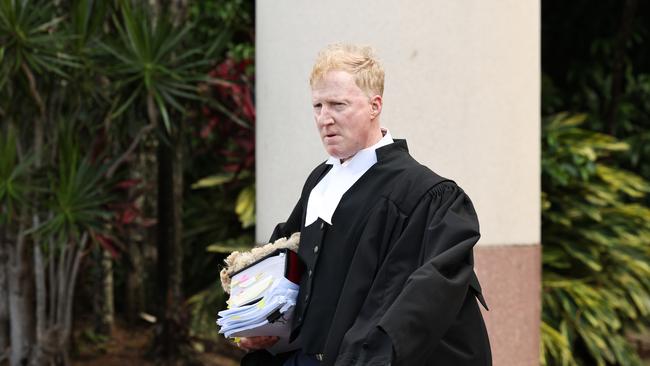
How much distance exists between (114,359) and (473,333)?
18.6ft

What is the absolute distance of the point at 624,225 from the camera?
8.18 m

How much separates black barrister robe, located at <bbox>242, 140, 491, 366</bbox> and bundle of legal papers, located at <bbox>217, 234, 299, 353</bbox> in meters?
0.05

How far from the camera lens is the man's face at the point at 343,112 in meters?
2.80

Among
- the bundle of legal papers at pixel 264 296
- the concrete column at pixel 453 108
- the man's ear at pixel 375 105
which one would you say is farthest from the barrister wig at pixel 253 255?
the concrete column at pixel 453 108

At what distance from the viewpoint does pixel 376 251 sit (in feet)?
9.14

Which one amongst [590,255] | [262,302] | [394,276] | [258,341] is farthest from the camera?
[590,255]

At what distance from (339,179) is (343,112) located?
24 centimetres

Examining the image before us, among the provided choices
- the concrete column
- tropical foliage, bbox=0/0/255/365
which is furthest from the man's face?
tropical foliage, bbox=0/0/255/365

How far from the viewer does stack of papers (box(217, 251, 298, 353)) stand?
9.79 ft

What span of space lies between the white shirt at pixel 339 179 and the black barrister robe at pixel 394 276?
20 mm

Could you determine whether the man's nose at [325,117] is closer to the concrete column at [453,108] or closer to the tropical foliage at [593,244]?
the concrete column at [453,108]

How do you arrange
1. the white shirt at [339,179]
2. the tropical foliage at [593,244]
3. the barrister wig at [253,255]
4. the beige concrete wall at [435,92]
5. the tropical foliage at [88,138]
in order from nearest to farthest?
1. the white shirt at [339,179]
2. the barrister wig at [253,255]
3. the beige concrete wall at [435,92]
4. the tropical foliage at [88,138]
5. the tropical foliage at [593,244]

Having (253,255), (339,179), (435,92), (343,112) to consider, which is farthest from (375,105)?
(435,92)

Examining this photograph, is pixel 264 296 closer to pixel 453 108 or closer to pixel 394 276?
pixel 394 276
